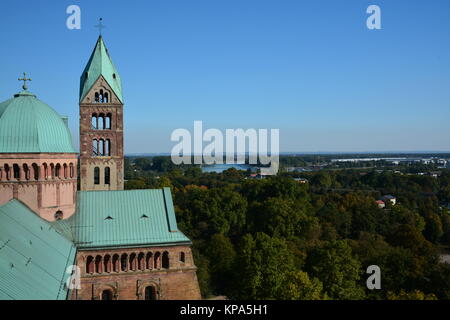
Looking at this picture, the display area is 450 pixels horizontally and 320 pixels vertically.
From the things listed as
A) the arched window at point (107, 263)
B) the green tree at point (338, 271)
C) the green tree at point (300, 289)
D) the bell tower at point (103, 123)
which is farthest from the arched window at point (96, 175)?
the green tree at point (338, 271)

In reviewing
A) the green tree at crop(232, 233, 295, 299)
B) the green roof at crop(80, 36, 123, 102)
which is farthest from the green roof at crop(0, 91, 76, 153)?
the green tree at crop(232, 233, 295, 299)

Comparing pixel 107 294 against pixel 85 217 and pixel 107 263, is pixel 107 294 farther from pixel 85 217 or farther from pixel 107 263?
pixel 85 217

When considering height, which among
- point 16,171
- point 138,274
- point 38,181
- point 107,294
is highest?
point 16,171

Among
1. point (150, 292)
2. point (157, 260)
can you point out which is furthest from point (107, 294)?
point (157, 260)

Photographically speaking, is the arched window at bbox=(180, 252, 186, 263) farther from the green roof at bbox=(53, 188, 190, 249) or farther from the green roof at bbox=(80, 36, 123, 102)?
the green roof at bbox=(80, 36, 123, 102)

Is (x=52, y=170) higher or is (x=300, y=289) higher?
(x=52, y=170)

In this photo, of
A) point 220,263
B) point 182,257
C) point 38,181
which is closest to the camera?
point 38,181
